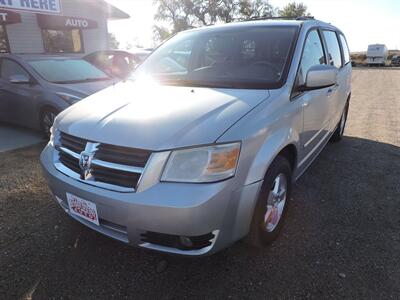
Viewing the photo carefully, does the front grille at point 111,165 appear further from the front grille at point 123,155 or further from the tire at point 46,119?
the tire at point 46,119

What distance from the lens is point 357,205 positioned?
3221 millimetres

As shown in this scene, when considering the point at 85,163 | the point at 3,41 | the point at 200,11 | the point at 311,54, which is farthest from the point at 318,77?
the point at 200,11

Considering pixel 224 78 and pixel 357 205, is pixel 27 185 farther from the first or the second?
pixel 357 205

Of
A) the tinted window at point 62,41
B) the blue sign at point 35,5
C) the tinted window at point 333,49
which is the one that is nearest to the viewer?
the tinted window at point 333,49

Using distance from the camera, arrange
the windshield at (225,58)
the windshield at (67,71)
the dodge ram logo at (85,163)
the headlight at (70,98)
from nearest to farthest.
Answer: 1. the dodge ram logo at (85,163)
2. the windshield at (225,58)
3. the headlight at (70,98)
4. the windshield at (67,71)

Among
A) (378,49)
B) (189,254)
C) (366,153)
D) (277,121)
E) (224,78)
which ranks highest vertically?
(224,78)

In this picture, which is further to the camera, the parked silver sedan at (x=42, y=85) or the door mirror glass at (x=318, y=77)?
the parked silver sedan at (x=42, y=85)

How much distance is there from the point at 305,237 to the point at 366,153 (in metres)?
2.64

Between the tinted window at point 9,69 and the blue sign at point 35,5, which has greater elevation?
the blue sign at point 35,5

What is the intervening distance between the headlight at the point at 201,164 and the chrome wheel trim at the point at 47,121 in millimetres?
3908

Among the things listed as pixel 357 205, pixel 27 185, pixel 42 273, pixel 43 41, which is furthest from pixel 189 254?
pixel 43 41

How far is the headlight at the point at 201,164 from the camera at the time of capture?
6.28ft

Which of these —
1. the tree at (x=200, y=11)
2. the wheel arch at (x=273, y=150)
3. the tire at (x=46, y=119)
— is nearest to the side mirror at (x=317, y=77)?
the wheel arch at (x=273, y=150)

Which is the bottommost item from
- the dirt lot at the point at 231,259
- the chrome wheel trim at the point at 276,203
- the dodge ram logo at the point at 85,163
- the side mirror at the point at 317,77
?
the dirt lot at the point at 231,259
